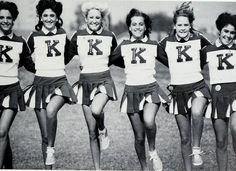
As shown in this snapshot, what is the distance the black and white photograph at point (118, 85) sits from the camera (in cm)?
295

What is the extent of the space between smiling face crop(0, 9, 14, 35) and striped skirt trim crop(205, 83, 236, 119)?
151cm

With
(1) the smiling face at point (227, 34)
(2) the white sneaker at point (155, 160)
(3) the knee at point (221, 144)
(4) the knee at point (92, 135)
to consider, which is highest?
(1) the smiling face at point (227, 34)

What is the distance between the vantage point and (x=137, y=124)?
2951 mm

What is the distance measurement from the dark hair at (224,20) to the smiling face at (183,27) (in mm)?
213

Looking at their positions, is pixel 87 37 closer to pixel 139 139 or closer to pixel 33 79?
pixel 33 79

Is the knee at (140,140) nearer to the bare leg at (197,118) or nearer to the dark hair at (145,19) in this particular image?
the bare leg at (197,118)

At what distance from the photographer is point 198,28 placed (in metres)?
3.04

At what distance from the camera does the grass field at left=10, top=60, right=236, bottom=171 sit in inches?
121

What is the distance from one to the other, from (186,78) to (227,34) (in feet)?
1.36

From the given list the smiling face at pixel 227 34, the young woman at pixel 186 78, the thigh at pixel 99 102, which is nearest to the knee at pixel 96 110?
the thigh at pixel 99 102

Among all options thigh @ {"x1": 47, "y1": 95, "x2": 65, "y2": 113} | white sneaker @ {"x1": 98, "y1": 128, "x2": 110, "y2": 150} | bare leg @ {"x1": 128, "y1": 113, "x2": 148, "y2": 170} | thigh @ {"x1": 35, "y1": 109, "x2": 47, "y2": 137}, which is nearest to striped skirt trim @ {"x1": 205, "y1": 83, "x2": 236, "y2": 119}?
bare leg @ {"x1": 128, "y1": 113, "x2": 148, "y2": 170}

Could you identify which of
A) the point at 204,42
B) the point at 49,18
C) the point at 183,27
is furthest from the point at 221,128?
the point at 49,18

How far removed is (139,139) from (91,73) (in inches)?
22.4

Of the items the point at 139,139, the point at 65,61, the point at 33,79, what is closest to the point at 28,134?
the point at 33,79
